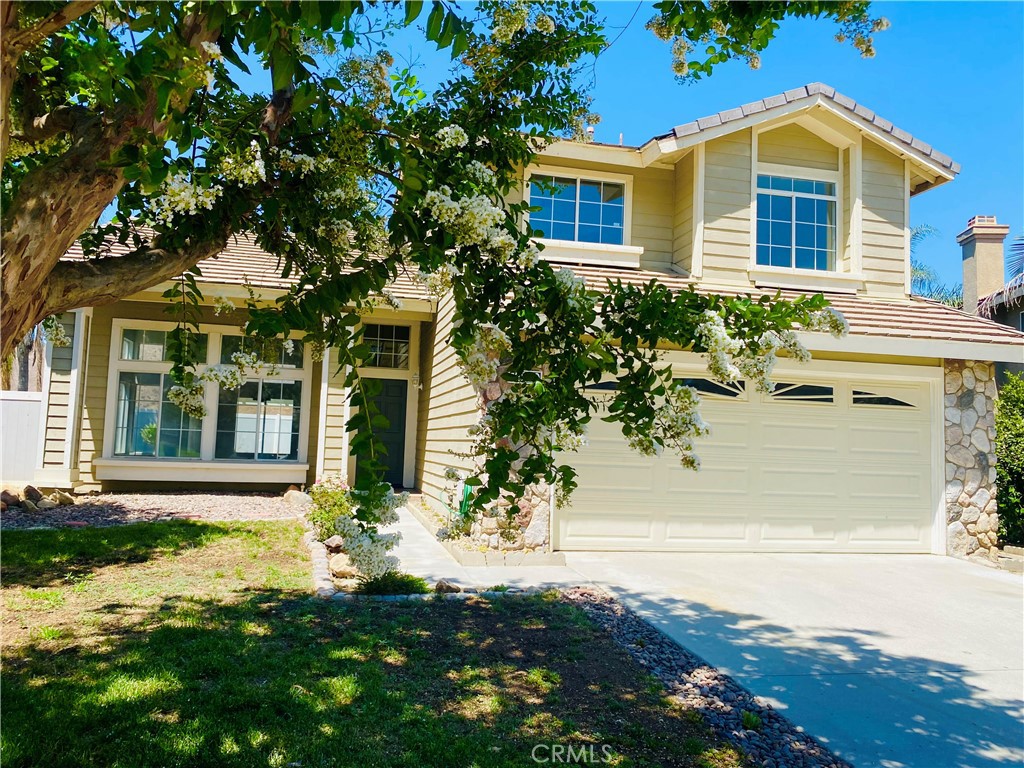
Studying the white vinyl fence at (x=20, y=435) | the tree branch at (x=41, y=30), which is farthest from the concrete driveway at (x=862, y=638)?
the white vinyl fence at (x=20, y=435)

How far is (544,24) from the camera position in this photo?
12.3 ft

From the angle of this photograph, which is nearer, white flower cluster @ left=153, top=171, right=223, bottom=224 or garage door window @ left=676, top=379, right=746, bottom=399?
white flower cluster @ left=153, top=171, right=223, bottom=224

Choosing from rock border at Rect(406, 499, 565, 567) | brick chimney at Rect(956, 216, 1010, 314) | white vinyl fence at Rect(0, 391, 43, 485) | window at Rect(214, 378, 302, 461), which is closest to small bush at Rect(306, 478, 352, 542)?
rock border at Rect(406, 499, 565, 567)

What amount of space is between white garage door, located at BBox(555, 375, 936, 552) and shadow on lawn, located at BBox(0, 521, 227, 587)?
427cm

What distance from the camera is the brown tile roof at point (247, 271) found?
972 centimetres

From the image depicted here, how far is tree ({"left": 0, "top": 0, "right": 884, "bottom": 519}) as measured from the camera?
7.72 ft

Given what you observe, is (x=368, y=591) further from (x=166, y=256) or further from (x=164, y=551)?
(x=166, y=256)

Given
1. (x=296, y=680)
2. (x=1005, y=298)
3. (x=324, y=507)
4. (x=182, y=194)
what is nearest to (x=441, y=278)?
(x=182, y=194)

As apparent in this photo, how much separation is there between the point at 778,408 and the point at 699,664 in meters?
4.96

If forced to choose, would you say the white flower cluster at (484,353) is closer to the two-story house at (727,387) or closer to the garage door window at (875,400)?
the two-story house at (727,387)

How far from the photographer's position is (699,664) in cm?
450

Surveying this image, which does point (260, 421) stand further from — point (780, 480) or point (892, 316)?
point (892, 316)

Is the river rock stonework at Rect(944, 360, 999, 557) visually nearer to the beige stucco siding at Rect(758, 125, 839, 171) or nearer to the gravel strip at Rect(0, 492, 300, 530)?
the beige stucco siding at Rect(758, 125, 839, 171)

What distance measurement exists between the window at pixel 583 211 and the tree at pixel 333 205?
5859 millimetres
